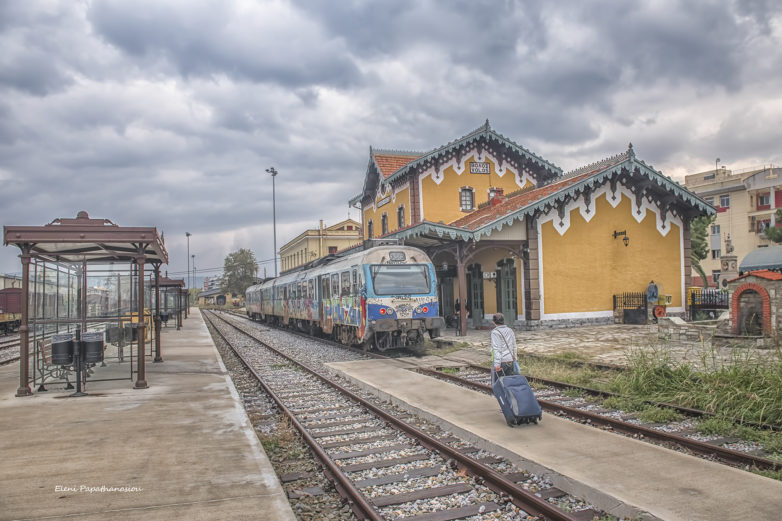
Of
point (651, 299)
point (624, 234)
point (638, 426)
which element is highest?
point (624, 234)

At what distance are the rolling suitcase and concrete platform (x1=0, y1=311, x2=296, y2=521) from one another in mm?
3068

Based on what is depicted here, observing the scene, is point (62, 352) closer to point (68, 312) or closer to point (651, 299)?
point (68, 312)

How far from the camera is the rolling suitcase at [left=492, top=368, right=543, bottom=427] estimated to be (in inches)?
288

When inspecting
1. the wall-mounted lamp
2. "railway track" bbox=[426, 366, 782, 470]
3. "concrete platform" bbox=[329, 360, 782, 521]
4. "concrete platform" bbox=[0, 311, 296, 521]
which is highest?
the wall-mounted lamp

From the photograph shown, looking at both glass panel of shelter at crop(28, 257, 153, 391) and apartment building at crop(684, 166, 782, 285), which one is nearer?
glass panel of shelter at crop(28, 257, 153, 391)

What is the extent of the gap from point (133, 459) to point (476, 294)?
64.1 feet

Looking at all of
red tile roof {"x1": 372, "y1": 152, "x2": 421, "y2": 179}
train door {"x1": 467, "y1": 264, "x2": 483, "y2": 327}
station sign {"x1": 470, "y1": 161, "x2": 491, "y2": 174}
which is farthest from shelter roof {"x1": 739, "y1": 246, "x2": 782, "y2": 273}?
Result: red tile roof {"x1": 372, "y1": 152, "x2": 421, "y2": 179}

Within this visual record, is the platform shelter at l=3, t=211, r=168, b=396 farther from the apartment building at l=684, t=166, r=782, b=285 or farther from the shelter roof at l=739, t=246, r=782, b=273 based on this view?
the apartment building at l=684, t=166, r=782, b=285

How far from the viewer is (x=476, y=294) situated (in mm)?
24594

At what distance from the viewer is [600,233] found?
21281 mm

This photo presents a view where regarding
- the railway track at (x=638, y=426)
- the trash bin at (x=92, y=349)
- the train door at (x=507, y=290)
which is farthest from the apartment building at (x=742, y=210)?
the trash bin at (x=92, y=349)

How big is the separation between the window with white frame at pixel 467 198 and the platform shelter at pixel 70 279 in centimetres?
1565

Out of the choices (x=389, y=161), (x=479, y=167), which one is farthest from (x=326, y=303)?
(x=389, y=161)

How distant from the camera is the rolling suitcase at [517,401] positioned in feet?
24.0
